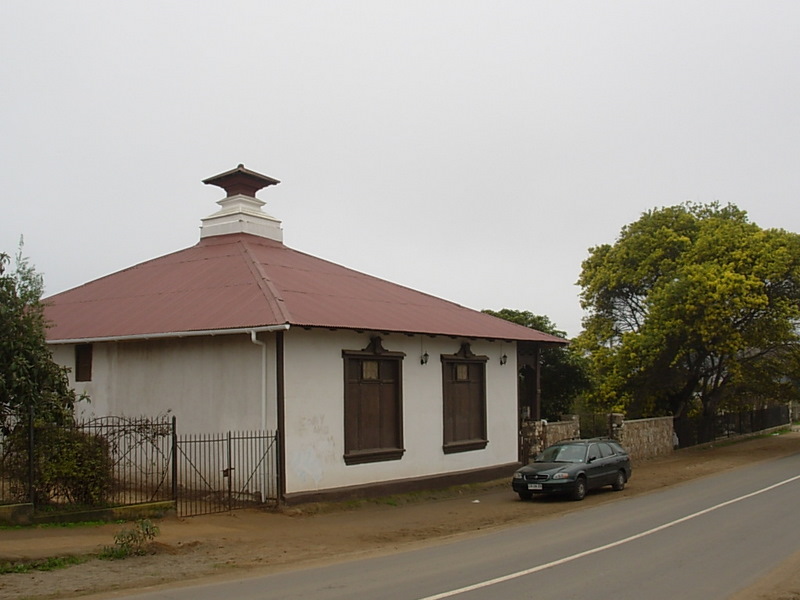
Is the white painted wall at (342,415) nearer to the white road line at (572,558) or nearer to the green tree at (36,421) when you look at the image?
the green tree at (36,421)

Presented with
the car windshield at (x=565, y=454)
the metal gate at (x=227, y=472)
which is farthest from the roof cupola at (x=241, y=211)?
the car windshield at (x=565, y=454)

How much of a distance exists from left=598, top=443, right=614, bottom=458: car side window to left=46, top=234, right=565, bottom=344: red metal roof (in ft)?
13.0

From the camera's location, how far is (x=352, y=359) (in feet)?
61.5

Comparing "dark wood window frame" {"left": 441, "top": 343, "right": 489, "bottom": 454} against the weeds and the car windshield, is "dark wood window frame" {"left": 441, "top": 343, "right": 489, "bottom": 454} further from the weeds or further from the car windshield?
the weeds

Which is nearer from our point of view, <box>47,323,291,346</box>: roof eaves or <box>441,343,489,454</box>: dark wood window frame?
<box>47,323,291,346</box>: roof eaves

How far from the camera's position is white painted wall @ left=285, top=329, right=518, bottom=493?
56.4 ft

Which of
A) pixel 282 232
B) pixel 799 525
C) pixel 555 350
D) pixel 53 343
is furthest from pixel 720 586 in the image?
pixel 555 350

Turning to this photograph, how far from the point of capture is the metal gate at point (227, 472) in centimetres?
1678

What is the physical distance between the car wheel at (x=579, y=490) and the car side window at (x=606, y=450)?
61.2 inches

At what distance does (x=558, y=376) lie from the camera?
112 feet

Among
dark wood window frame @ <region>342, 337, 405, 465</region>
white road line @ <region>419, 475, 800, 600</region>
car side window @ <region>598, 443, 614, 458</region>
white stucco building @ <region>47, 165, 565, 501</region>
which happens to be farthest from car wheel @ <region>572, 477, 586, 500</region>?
dark wood window frame @ <region>342, 337, 405, 465</region>

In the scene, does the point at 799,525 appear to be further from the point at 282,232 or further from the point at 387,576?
the point at 282,232

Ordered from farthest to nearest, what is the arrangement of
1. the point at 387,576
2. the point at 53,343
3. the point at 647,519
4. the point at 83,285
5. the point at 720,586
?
1. the point at 83,285
2. the point at 53,343
3. the point at 647,519
4. the point at 387,576
5. the point at 720,586

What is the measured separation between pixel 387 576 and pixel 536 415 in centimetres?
1660
